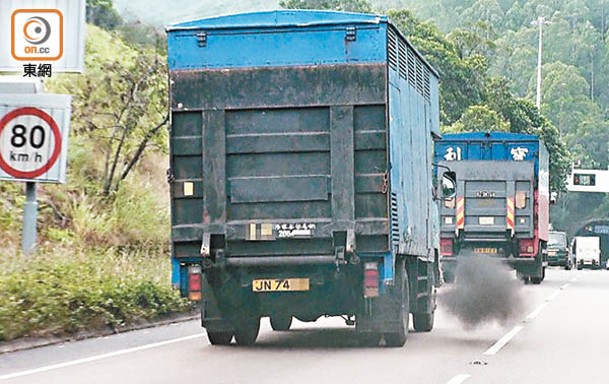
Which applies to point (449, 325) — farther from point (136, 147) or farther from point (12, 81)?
point (136, 147)

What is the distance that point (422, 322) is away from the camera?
67.5 ft

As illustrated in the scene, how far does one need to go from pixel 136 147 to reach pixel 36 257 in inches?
497

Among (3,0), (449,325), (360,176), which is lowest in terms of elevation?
(449,325)

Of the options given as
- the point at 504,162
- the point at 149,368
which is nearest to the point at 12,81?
the point at 149,368

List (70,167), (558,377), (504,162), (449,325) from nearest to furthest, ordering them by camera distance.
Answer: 1. (558,377)
2. (449,325)
3. (70,167)
4. (504,162)

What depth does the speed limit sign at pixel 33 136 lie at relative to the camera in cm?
1820

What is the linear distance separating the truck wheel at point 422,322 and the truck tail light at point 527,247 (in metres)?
17.1

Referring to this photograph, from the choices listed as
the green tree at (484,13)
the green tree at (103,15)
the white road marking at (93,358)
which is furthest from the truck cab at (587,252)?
the green tree at (484,13)

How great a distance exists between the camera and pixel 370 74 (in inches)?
644

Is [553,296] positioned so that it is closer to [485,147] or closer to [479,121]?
[485,147]

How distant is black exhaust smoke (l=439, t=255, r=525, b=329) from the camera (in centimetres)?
2081

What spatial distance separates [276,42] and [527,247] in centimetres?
2199

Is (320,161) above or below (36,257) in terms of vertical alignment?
above

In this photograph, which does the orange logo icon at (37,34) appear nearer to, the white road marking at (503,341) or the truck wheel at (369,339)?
the truck wheel at (369,339)
